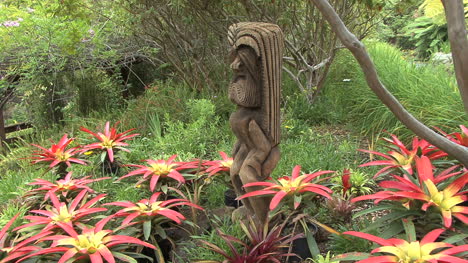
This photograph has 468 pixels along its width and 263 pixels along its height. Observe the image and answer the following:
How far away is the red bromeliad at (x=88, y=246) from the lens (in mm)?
2014

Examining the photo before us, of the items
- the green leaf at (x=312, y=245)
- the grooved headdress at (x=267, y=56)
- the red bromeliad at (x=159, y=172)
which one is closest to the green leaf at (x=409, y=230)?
Answer: the green leaf at (x=312, y=245)

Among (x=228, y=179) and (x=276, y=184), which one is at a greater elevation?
(x=276, y=184)

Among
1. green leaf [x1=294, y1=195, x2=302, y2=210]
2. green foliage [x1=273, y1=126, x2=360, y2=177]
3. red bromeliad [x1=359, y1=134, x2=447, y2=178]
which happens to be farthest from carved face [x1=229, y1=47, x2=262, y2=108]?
green foliage [x1=273, y1=126, x2=360, y2=177]

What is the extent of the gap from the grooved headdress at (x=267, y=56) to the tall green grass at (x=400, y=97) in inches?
84.3

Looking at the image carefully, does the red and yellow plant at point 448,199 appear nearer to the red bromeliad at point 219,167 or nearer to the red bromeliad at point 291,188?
the red bromeliad at point 291,188

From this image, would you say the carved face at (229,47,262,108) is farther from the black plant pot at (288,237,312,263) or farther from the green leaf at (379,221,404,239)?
the green leaf at (379,221,404,239)

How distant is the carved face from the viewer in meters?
2.39

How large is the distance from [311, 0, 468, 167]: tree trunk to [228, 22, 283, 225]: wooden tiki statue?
58cm

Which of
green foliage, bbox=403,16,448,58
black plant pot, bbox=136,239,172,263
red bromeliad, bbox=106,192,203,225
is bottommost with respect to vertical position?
black plant pot, bbox=136,239,172,263

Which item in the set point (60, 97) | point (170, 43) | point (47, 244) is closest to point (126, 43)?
point (170, 43)

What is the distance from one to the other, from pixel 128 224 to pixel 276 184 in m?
0.97

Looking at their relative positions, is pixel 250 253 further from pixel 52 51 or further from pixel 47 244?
pixel 52 51

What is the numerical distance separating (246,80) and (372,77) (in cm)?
83

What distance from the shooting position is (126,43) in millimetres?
8039
